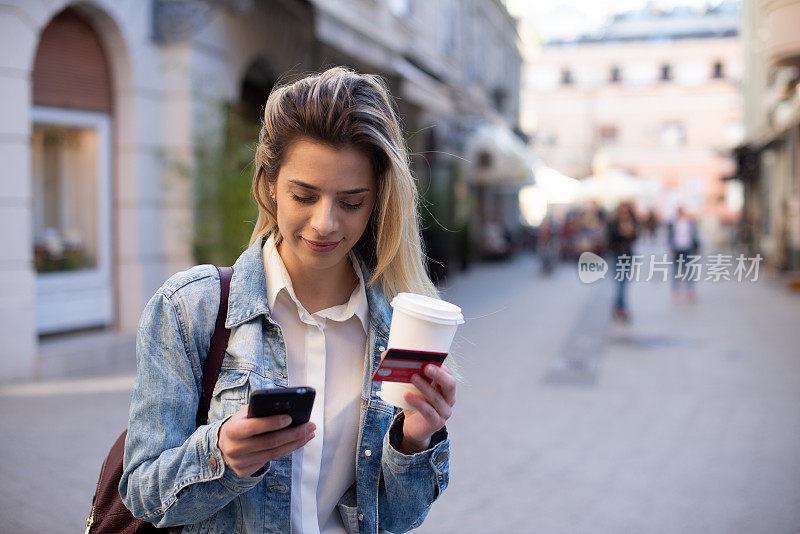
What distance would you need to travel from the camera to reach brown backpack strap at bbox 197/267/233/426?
164 centimetres

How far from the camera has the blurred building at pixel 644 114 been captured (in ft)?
84.1

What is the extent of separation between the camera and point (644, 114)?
3847 centimetres

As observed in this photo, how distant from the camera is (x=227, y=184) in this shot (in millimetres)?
8422

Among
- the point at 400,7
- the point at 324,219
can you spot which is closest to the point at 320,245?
the point at 324,219

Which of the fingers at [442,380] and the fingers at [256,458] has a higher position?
the fingers at [442,380]

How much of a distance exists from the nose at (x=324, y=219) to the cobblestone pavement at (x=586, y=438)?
0.75 m

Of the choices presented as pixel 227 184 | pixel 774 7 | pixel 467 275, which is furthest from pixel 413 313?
pixel 467 275

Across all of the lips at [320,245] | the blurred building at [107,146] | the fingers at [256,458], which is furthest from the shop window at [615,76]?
the fingers at [256,458]

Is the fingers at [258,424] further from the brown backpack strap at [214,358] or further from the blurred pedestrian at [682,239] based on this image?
the blurred pedestrian at [682,239]

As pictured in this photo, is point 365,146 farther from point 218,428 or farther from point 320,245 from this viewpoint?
point 218,428

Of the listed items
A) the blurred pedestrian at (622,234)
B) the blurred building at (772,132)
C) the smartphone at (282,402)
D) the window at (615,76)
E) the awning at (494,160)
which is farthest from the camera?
the window at (615,76)

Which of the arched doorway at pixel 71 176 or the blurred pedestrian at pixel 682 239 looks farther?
the blurred pedestrian at pixel 682 239

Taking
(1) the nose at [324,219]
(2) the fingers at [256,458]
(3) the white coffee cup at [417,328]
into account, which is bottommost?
(2) the fingers at [256,458]

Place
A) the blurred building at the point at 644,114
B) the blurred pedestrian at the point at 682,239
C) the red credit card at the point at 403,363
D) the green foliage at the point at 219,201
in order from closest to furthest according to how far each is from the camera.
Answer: the red credit card at the point at 403,363 < the green foliage at the point at 219,201 < the blurred pedestrian at the point at 682,239 < the blurred building at the point at 644,114
